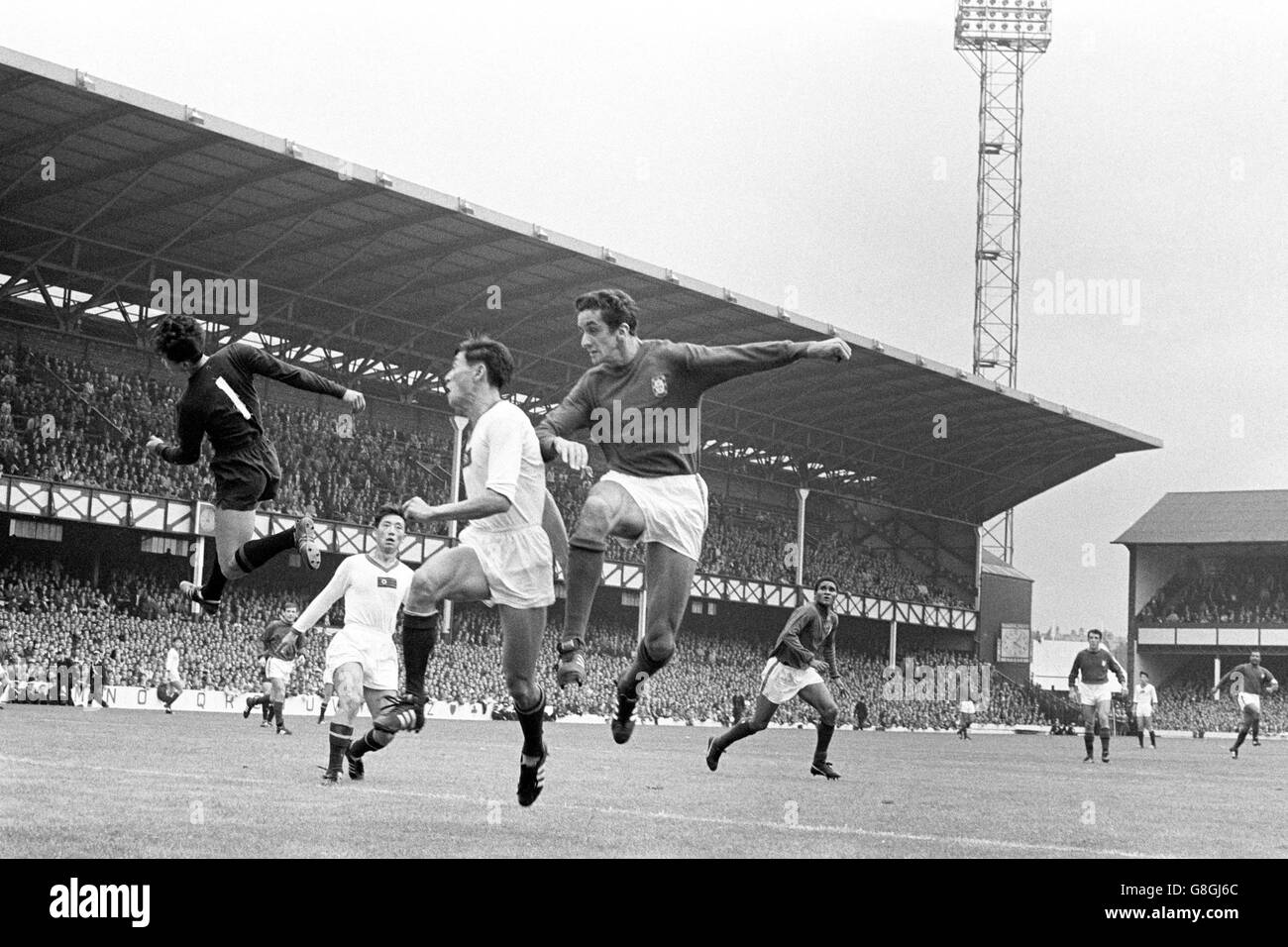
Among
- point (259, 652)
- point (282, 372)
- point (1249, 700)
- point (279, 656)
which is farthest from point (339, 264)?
point (282, 372)

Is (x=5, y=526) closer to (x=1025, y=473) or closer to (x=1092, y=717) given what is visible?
(x=1092, y=717)

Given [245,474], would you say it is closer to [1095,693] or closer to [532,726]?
[532,726]

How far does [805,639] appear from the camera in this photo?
16.9 m

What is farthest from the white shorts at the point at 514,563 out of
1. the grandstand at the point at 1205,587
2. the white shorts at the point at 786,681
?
the grandstand at the point at 1205,587

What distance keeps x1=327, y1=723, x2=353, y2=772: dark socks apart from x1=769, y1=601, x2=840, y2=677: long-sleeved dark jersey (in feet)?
18.2

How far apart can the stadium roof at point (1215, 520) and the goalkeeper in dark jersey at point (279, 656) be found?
51817mm

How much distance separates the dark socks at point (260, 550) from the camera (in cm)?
1029

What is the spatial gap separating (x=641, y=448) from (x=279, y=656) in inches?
251

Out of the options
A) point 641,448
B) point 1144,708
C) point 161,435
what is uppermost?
point 161,435

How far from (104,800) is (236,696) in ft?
78.1

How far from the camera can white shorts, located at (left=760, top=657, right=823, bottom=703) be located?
16.8 meters

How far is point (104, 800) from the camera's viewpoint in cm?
1049

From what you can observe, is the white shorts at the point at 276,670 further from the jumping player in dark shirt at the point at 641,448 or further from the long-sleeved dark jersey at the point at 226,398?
the jumping player in dark shirt at the point at 641,448
